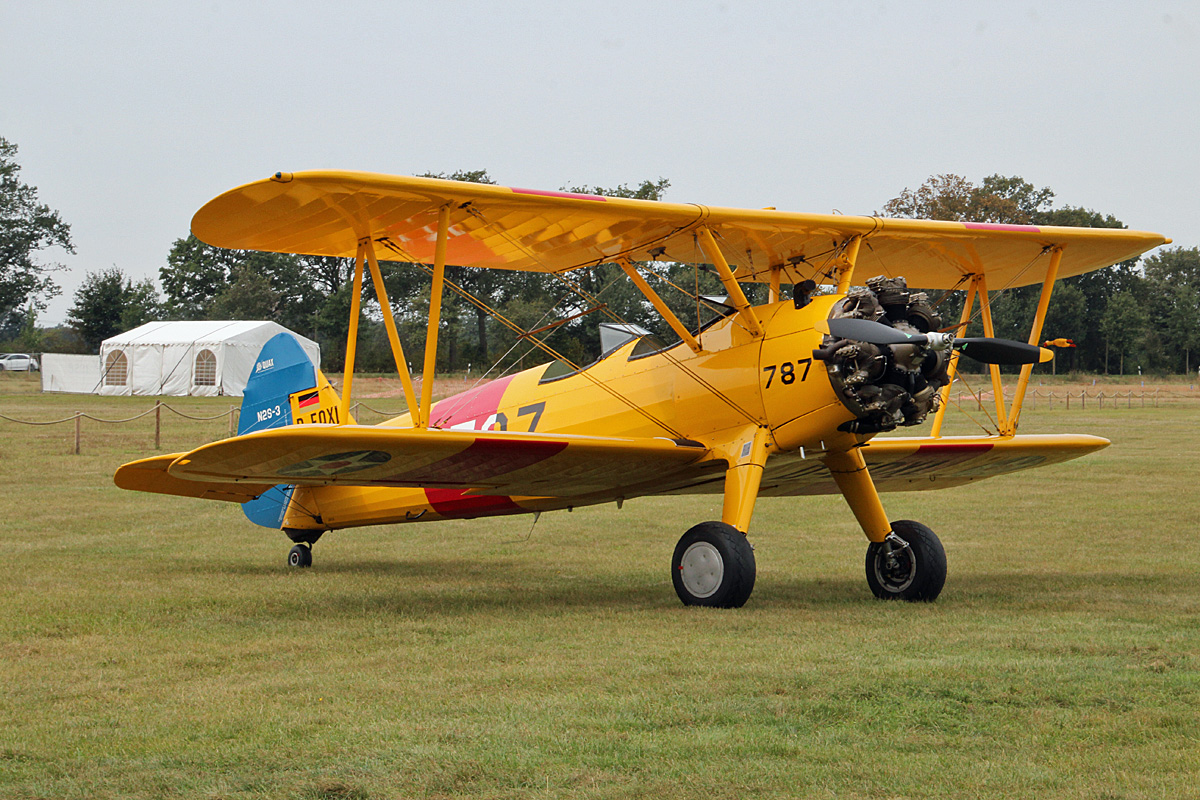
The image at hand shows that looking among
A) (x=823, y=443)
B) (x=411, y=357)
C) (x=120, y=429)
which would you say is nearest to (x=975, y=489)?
(x=823, y=443)

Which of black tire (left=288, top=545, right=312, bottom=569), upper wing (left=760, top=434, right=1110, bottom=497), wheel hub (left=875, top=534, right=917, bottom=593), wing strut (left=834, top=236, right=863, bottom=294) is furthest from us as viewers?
black tire (left=288, top=545, right=312, bottom=569)

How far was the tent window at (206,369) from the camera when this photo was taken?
153 ft

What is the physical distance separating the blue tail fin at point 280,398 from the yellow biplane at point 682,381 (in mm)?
484

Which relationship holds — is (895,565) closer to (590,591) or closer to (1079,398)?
(590,591)

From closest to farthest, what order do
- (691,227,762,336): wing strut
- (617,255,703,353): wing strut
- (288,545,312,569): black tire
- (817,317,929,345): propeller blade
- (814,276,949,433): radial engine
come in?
1. (817,317,929,345): propeller blade
2. (814,276,949,433): radial engine
3. (691,227,762,336): wing strut
4. (617,255,703,353): wing strut
5. (288,545,312,569): black tire

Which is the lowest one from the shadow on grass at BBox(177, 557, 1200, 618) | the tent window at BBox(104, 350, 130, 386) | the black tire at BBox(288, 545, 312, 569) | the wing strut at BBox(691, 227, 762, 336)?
the tent window at BBox(104, 350, 130, 386)

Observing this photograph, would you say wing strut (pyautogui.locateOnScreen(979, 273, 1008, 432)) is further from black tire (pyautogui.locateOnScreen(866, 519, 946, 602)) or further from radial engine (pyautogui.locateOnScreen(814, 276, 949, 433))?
radial engine (pyautogui.locateOnScreen(814, 276, 949, 433))

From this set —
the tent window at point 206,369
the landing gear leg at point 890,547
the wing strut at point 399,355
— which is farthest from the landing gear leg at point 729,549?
the tent window at point 206,369

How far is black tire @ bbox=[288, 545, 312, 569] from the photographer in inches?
425

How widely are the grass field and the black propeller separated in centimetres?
176

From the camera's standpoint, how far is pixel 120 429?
1112 inches

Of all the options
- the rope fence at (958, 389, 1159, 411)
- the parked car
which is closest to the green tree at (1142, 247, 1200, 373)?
the rope fence at (958, 389, 1159, 411)

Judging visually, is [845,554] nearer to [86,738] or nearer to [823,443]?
[823,443]

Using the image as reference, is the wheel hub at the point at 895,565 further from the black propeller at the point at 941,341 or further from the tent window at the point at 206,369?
the tent window at the point at 206,369
